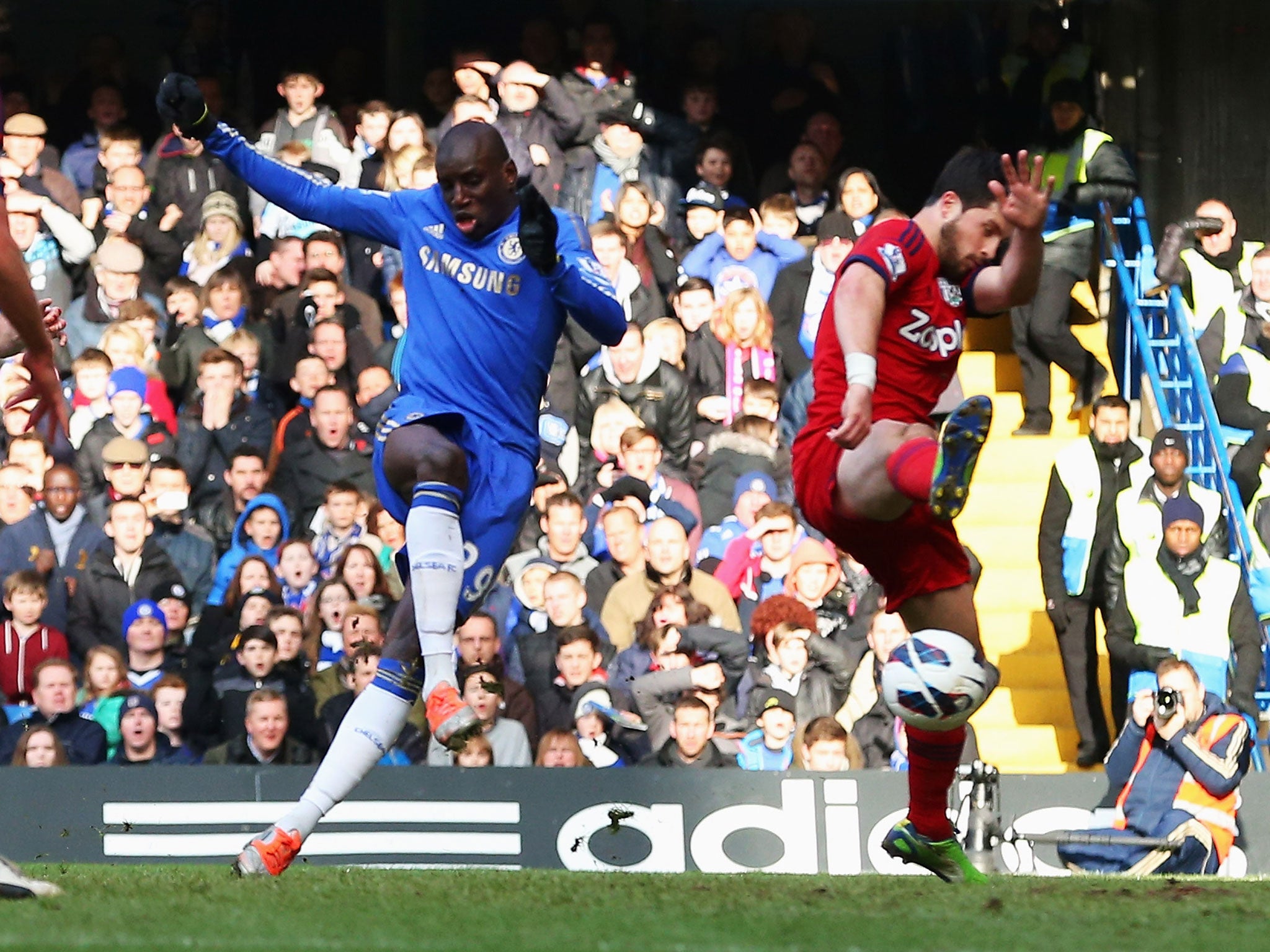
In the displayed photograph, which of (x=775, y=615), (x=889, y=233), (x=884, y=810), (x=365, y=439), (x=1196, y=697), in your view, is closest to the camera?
(x=889, y=233)

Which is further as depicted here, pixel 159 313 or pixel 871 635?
pixel 159 313

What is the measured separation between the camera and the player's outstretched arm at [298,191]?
705cm

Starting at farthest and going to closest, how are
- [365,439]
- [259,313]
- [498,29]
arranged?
[498,29]
[259,313]
[365,439]

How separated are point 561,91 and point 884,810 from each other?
5969 mm

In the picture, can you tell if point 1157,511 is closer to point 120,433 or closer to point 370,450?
point 370,450

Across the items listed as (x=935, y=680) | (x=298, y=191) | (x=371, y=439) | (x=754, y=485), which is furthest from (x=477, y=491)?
(x=371, y=439)

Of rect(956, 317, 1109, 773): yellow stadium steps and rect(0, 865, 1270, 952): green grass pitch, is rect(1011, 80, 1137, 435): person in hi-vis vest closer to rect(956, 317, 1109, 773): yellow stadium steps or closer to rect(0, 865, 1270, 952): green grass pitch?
rect(956, 317, 1109, 773): yellow stadium steps

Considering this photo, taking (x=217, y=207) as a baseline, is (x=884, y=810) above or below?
below

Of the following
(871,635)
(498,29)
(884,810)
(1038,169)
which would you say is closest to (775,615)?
(871,635)

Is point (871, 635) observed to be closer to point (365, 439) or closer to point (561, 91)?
point (365, 439)

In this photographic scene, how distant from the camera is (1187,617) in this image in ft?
37.4

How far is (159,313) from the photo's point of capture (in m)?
13.1

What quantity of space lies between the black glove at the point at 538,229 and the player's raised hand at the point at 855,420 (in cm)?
119

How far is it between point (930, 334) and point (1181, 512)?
18.0 ft
